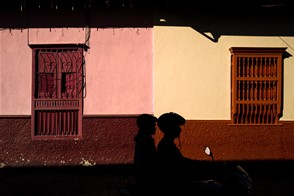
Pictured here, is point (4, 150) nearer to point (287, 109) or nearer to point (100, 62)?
point (100, 62)

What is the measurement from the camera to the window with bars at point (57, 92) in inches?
364

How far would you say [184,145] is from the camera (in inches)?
358

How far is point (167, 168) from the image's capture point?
4.17 meters

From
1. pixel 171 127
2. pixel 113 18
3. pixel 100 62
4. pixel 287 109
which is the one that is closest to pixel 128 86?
pixel 100 62

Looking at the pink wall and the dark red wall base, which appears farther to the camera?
the pink wall

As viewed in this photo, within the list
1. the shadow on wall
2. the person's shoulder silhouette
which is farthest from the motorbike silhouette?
the shadow on wall

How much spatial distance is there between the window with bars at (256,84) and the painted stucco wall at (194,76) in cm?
18

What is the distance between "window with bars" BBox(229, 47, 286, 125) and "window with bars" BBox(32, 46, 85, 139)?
354 cm

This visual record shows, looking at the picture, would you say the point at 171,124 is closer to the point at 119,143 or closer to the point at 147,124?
the point at 147,124

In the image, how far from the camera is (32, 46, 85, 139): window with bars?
9242 mm

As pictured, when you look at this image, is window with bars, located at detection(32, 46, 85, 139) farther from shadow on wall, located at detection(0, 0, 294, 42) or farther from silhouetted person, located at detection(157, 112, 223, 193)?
silhouetted person, located at detection(157, 112, 223, 193)

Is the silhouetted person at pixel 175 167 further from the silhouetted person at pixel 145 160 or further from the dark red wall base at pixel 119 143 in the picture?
the dark red wall base at pixel 119 143

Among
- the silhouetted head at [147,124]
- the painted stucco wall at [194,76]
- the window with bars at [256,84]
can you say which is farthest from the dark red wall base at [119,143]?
the silhouetted head at [147,124]

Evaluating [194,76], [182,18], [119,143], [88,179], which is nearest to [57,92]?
[119,143]
